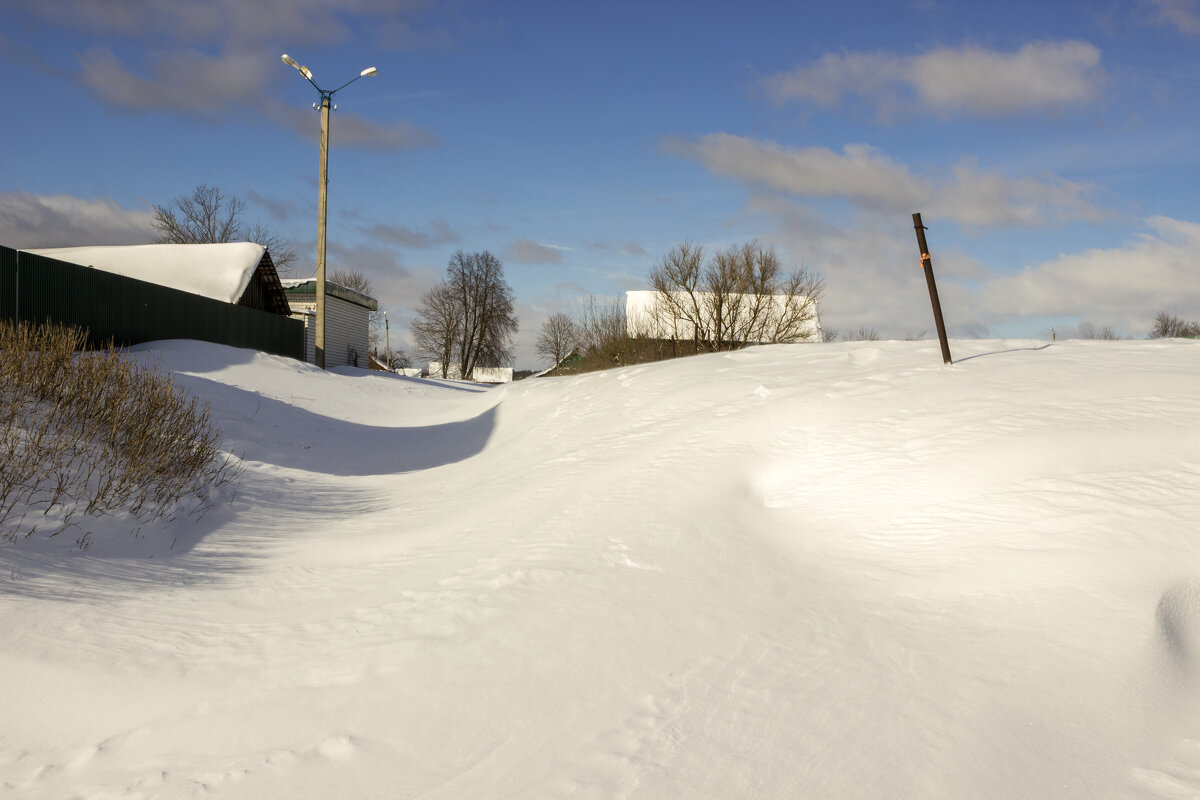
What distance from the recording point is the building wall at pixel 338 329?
1046 inches

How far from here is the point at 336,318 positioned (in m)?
27.5

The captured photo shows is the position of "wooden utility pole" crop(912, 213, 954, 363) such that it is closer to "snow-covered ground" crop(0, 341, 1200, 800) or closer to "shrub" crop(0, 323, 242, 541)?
"snow-covered ground" crop(0, 341, 1200, 800)

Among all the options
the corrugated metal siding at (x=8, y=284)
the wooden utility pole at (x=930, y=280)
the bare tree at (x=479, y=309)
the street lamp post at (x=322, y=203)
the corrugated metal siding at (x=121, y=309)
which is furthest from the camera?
the bare tree at (x=479, y=309)

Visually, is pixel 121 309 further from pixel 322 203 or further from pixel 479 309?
pixel 479 309

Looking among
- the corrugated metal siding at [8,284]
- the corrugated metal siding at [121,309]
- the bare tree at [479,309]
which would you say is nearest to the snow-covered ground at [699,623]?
the corrugated metal siding at [8,284]

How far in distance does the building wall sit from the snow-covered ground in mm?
19889

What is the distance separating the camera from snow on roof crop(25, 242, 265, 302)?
21516 mm

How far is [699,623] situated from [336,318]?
2603 centimetres

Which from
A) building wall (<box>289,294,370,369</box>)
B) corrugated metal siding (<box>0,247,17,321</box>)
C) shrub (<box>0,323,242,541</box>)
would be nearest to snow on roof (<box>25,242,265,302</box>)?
building wall (<box>289,294,370,369</box>)

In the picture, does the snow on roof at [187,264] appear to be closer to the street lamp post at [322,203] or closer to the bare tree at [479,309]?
the street lamp post at [322,203]

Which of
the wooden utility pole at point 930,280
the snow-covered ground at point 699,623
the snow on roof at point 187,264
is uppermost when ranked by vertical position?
the snow on roof at point 187,264

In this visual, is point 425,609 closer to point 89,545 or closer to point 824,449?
point 89,545

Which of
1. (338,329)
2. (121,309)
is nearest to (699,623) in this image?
(121,309)

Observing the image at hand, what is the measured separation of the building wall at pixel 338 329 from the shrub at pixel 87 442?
18929 millimetres
